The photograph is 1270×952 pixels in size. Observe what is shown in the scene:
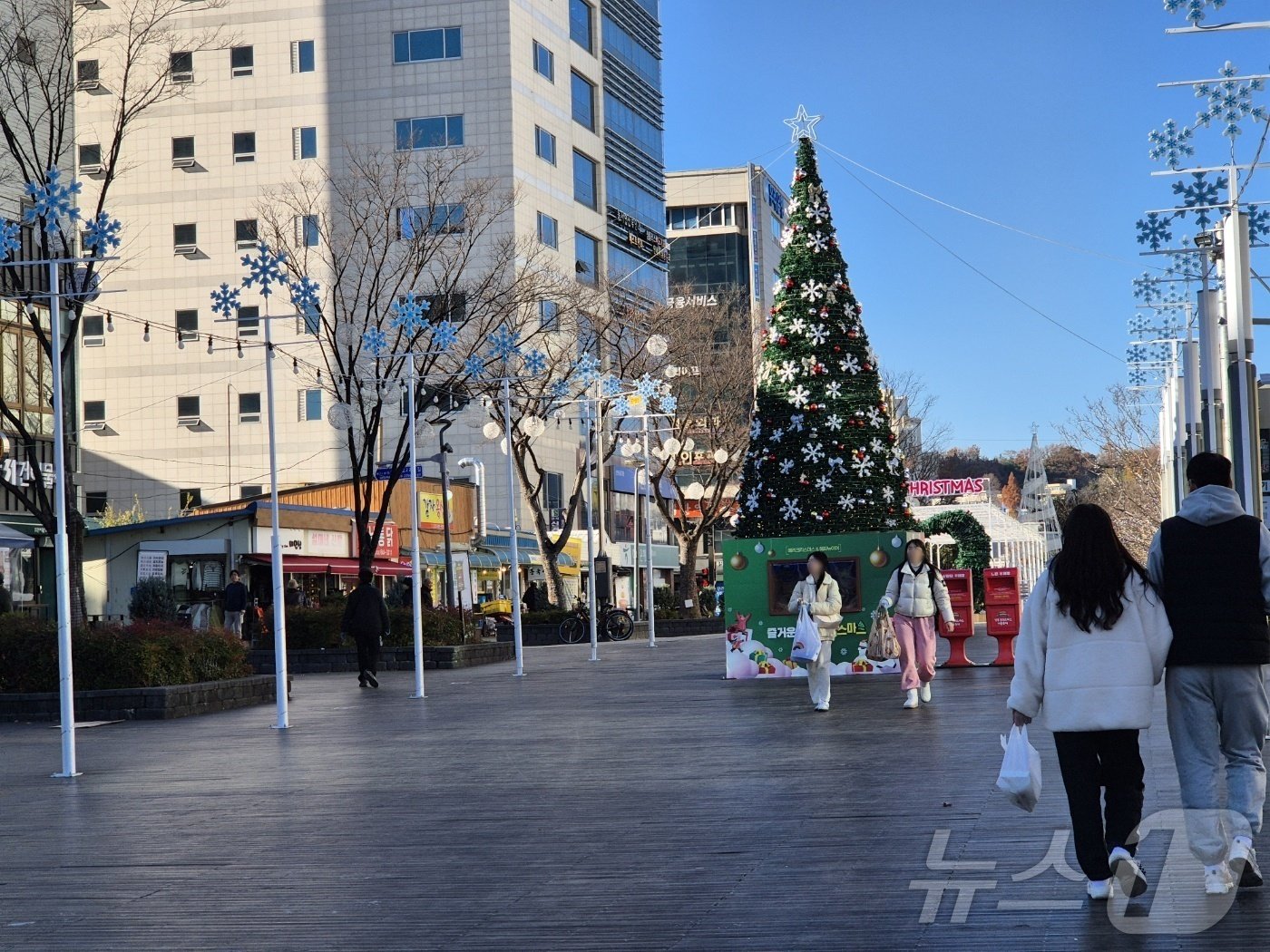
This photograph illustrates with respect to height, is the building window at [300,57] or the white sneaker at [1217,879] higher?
the building window at [300,57]

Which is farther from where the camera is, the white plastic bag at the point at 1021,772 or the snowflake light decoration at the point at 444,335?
the snowflake light decoration at the point at 444,335

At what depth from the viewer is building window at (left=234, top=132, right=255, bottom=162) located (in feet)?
204

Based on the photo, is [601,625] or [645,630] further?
[645,630]

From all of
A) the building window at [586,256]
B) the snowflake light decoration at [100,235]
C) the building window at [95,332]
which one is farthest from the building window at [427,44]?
the snowflake light decoration at [100,235]

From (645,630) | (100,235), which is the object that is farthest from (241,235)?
(100,235)

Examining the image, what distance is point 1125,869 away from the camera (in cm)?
719

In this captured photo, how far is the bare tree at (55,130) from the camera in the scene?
1016 inches

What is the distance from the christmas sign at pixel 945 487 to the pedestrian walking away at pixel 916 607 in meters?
35.2

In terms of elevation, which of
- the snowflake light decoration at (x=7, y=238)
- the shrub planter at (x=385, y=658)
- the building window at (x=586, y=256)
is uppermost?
the building window at (x=586, y=256)

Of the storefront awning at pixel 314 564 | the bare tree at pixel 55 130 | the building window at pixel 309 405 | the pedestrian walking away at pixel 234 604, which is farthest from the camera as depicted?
the building window at pixel 309 405

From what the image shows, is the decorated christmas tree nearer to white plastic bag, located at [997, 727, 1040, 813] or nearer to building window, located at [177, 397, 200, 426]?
white plastic bag, located at [997, 727, 1040, 813]

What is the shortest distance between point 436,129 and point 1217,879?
57125 mm

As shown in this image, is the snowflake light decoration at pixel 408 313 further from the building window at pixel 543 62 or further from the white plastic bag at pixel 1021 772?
the building window at pixel 543 62

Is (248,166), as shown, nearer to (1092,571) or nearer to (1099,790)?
(1092,571)
